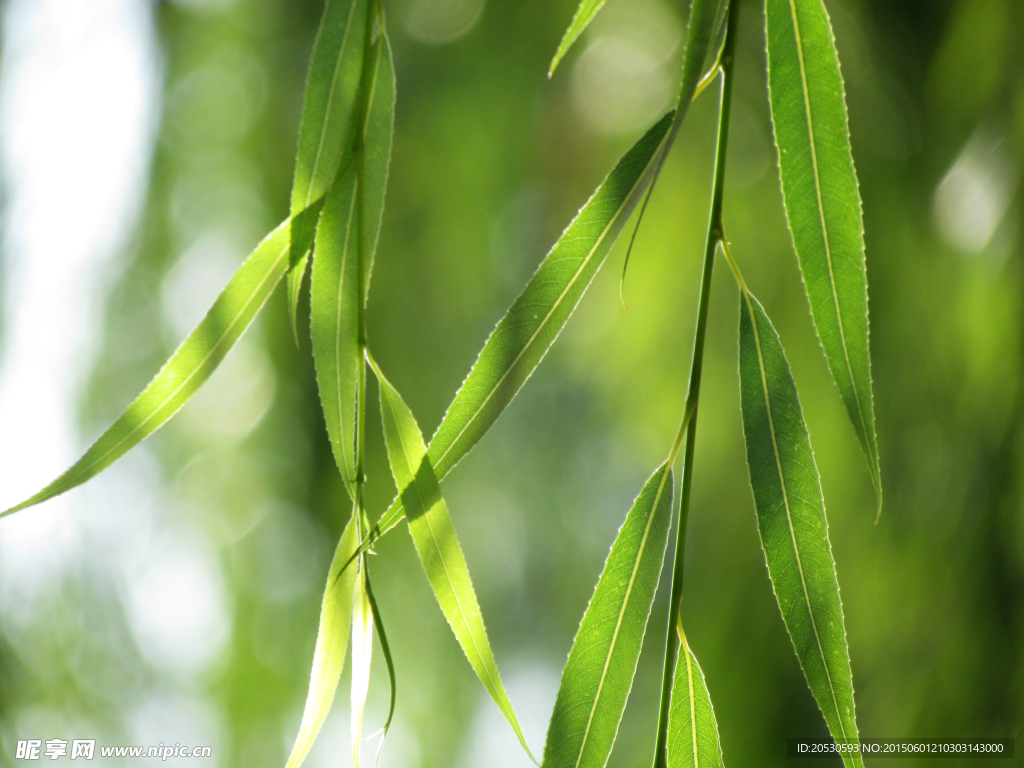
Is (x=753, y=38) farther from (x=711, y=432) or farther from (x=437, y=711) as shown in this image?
(x=437, y=711)

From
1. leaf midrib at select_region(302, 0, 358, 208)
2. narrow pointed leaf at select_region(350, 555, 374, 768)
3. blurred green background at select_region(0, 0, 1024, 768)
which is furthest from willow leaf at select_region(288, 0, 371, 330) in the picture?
blurred green background at select_region(0, 0, 1024, 768)

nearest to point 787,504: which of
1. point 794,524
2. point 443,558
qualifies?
point 794,524

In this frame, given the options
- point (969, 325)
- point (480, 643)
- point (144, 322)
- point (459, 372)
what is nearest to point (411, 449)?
point (480, 643)

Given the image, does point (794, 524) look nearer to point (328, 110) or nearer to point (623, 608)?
point (623, 608)

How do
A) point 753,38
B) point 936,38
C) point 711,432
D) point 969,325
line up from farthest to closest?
point 753,38 → point 711,432 → point 936,38 → point 969,325

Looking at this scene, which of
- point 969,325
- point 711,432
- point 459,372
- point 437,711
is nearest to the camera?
point 969,325

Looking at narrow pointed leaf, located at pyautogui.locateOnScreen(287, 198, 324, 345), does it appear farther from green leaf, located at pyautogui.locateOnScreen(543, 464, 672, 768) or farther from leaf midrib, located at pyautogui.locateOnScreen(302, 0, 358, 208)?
green leaf, located at pyautogui.locateOnScreen(543, 464, 672, 768)

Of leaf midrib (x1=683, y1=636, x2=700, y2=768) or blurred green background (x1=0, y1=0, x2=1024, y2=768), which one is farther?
blurred green background (x1=0, y1=0, x2=1024, y2=768)
